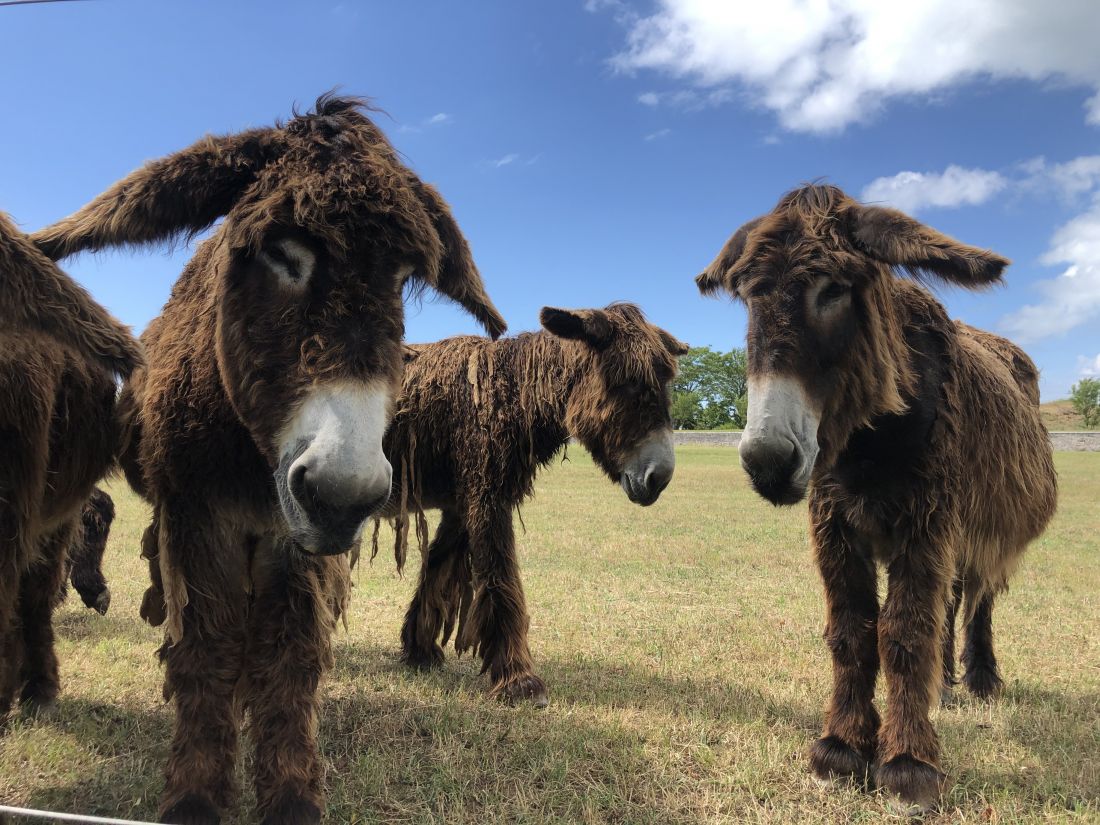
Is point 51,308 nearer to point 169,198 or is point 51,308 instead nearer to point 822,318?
point 169,198

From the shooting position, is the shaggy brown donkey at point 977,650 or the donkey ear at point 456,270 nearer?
the donkey ear at point 456,270

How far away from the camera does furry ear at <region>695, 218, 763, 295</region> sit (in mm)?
3357

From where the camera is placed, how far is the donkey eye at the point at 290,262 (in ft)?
7.68

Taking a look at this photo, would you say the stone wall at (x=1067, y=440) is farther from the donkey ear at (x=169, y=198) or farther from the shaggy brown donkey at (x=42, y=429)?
the donkey ear at (x=169, y=198)

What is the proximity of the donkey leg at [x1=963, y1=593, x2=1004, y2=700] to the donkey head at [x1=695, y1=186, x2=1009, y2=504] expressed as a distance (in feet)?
9.71

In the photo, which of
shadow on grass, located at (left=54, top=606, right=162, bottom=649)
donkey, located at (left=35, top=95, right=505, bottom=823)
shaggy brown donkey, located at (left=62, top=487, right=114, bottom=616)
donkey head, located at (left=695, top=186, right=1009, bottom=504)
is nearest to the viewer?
donkey, located at (left=35, top=95, right=505, bottom=823)

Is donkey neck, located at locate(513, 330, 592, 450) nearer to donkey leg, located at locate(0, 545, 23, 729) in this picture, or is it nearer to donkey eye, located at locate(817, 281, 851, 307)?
Result: donkey eye, located at locate(817, 281, 851, 307)

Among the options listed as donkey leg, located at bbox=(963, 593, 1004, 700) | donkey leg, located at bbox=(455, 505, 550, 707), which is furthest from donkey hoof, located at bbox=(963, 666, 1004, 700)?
donkey leg, located at bbox=(455, 505, 550, 707)

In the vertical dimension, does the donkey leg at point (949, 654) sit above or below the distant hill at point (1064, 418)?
below

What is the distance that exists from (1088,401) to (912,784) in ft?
298

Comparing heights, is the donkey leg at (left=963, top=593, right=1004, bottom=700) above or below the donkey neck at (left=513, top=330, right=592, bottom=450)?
below

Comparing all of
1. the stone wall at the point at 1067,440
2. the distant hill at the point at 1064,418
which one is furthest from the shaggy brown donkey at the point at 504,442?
the distant hill at the point at 1064,418

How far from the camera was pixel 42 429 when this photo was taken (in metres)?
3.08

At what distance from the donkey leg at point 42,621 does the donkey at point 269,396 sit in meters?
2.03
